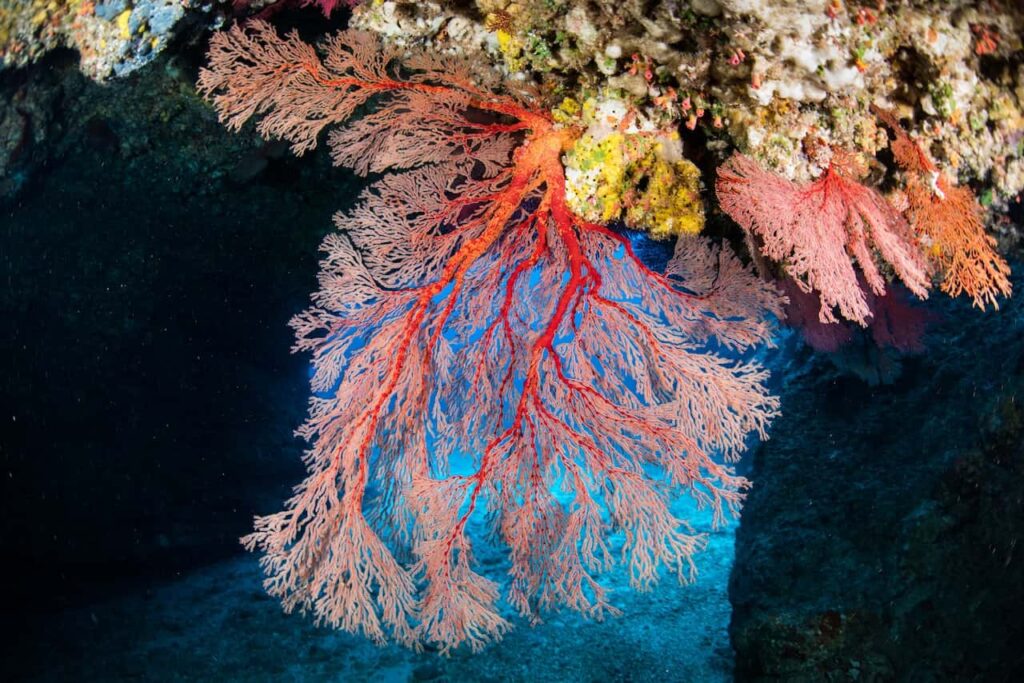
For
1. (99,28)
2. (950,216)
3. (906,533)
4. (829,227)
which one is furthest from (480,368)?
(99,28)

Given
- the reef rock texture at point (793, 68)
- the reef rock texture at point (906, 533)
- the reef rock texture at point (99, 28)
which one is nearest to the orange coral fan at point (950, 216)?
the reef rock texture at point (793, 68)

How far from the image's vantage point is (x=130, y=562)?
18.8 ft

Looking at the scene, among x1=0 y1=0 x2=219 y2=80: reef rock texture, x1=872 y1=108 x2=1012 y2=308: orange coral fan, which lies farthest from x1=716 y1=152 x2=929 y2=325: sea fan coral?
x1=0 y1=0 x2=219 y2=80: reef rock texture

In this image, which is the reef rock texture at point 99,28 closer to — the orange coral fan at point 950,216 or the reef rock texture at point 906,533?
the orange coral fan at point 950,216

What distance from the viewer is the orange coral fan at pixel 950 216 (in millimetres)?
2338

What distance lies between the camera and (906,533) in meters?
3.09

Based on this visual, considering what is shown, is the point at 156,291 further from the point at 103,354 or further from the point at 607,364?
the point at 607,364

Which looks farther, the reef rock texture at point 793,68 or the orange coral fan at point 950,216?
the orange coral fan at point 950,216

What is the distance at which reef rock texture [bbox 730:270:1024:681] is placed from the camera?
2.84 m

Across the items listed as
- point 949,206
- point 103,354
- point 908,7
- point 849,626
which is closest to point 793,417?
point 849,626

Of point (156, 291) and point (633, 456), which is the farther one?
point (156, 291)

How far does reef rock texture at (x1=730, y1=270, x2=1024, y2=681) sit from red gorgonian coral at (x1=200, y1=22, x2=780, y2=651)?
1209 mm

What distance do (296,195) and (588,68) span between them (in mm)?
3233

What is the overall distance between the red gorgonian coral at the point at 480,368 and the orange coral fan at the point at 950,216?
0.80m
